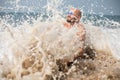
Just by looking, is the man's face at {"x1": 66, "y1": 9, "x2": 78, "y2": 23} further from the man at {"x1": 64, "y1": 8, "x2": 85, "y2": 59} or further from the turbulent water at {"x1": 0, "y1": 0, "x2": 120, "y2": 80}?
the turbulent water at {"x1": 0, "y1": 0, "x2": 120, "y2": 80}

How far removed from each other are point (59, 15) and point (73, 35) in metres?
1.21

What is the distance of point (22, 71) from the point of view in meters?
4.72

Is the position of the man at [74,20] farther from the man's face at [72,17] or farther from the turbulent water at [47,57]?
the turbulent water at [47,57]

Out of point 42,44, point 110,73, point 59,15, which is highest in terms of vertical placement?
point 59,15

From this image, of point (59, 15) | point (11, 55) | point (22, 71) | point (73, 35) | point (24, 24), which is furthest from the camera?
point (59, 15)

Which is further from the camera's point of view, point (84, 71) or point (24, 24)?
point (24, 24)

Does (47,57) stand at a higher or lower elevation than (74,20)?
lower

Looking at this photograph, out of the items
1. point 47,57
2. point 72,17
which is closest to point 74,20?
point 72,17

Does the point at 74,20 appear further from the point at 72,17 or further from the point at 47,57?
the point at 47,57

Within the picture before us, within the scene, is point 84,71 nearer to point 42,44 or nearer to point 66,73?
point 66,73

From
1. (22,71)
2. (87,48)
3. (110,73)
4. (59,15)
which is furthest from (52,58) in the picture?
(59,15)

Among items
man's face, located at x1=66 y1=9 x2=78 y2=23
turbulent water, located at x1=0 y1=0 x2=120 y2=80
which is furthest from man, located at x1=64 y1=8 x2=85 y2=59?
turbulent water, located at x1=0 y1=0 x2=120 y2=80

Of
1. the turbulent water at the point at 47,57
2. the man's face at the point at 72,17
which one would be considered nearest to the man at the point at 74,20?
the man's face at the point at 72,17

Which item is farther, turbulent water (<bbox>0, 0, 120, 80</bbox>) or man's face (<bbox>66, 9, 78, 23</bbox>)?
man's face (<bbox>66, 9, 78, 23</bbox>)
